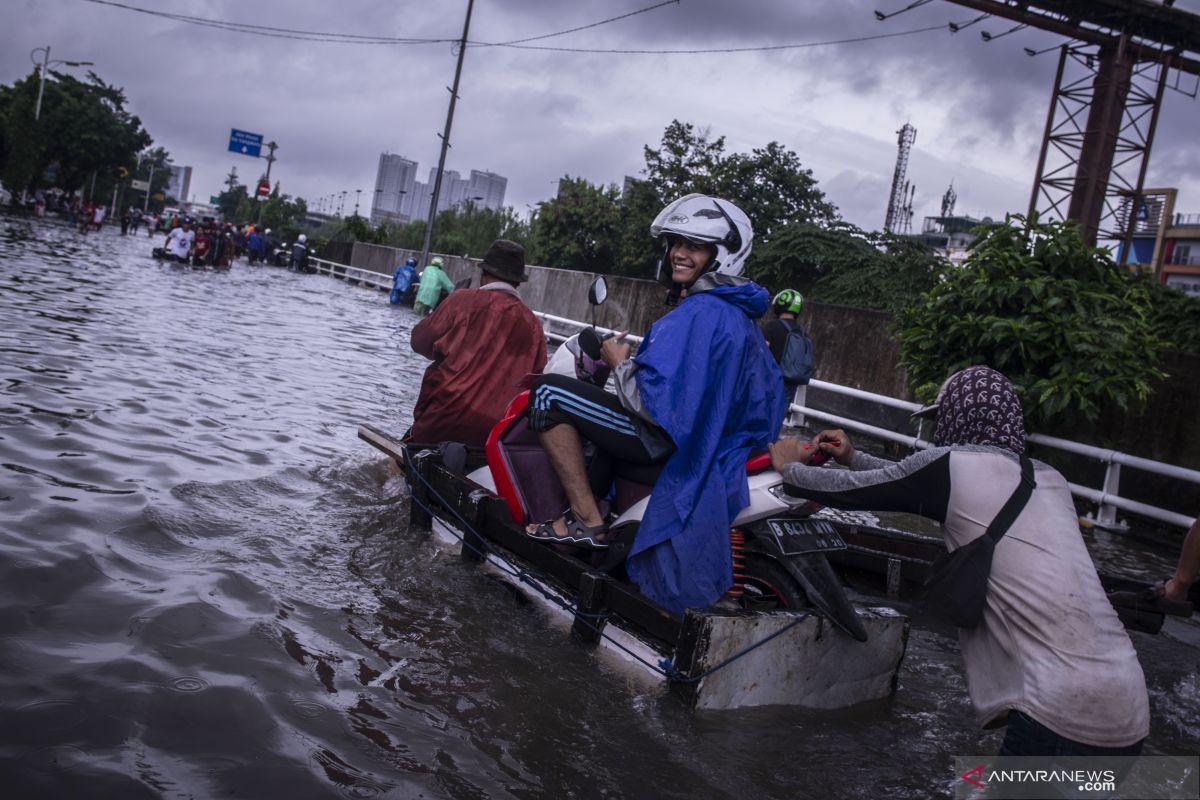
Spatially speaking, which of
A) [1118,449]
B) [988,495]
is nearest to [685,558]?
[988,495]

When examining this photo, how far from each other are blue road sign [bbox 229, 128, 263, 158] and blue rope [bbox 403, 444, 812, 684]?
6923 cm

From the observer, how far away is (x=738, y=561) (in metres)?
4.03

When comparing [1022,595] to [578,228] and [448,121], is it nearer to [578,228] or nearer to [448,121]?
[448,121]

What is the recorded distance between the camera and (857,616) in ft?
12.7

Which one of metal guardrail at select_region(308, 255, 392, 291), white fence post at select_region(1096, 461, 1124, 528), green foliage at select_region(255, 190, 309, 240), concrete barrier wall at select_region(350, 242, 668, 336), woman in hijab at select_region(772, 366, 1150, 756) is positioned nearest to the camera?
woman in hijab at select_region(772, 366, 1150, 756)

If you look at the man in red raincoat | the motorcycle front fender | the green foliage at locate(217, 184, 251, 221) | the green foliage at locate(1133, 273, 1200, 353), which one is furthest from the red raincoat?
the green foliage at locate(217, 184, 251, 221)

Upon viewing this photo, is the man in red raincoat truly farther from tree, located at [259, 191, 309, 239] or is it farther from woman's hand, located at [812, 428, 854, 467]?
tree, located at [259, 191, 309, 239]

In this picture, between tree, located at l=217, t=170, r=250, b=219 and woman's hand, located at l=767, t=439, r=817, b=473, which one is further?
tree, located at l=217, t=170, r=250, b=219

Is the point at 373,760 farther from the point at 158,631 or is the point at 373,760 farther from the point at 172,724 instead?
the point at 158,631

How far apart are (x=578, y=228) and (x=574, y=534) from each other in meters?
40.5

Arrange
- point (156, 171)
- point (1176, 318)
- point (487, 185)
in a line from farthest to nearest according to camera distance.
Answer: point (487, 185), point (156, 171), point (1176, 318)

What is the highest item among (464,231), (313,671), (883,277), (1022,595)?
(464,231)

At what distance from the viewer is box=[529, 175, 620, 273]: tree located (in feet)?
143

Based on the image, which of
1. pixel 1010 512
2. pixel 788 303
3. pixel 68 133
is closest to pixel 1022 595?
pixel 1010 512
